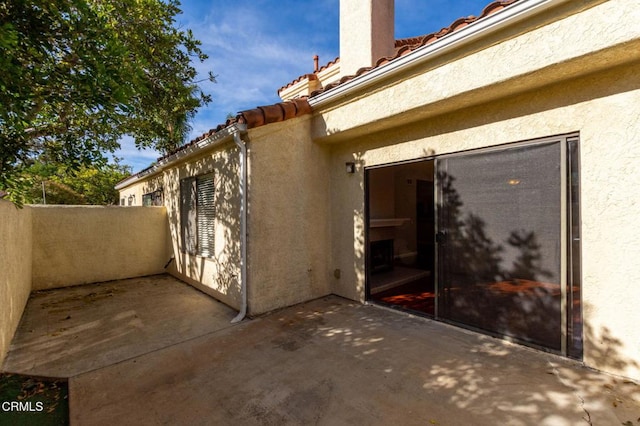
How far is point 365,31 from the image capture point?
784 centimetres

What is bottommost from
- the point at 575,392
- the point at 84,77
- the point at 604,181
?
the point at 575,392

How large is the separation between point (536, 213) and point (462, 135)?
71.5 inches

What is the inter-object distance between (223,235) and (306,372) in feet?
13.7

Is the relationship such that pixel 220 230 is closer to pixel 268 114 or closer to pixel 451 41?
pixel 268 114

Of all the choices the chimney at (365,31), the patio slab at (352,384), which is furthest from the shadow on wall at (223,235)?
the chimney at (365,31)

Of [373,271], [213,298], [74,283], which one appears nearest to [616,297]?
[373,271]

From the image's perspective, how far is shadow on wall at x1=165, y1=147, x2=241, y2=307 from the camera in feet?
21.6

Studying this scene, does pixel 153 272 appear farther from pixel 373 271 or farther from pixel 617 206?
pixel 617 206

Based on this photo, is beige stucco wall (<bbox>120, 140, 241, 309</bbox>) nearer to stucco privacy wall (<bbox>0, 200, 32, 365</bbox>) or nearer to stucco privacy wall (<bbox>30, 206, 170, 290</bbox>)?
stucco privacy wall (<bbox>30, 206, 170, 290</bbox>)

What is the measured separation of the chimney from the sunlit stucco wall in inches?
147

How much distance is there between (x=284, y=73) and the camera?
43.2 feet

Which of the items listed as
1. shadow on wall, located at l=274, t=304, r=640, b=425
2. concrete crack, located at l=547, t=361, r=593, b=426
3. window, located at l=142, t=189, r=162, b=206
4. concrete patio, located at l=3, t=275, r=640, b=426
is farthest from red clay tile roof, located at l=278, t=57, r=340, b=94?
concrete crack, located at l=547, t=361, r=593, b=426

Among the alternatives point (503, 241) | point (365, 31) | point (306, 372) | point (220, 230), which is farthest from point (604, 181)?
point (220, 230)

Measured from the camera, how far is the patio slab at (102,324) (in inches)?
179
